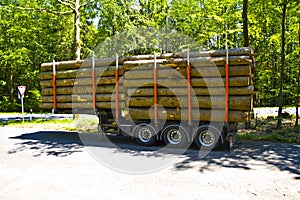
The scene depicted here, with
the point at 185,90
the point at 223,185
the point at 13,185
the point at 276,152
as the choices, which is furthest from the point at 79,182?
the point at 276,152

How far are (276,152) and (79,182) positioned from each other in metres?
5.97

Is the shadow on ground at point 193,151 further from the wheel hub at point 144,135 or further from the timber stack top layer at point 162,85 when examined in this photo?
the timber stack top layer at point 162,85

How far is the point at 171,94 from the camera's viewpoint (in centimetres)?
933

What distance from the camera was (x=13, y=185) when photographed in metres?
5.95

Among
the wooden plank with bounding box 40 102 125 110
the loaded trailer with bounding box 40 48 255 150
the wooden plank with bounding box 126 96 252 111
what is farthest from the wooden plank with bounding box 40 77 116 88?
the wooden plank with bounding box 126 96 252 111

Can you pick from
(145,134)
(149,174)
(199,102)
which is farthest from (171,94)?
(149,174)

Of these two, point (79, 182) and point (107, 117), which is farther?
point (107, 117)

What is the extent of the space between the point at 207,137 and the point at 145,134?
220 cm

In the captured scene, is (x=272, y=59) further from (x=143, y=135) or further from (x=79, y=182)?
(x=79, y=182)

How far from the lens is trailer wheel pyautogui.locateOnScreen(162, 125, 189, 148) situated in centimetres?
912

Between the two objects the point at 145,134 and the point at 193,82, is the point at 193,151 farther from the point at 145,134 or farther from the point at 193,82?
the point at 193,82

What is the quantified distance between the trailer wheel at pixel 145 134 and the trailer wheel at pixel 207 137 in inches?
60.3

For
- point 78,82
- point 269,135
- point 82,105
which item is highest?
point 78,82

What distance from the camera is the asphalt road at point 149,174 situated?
5352 mm
